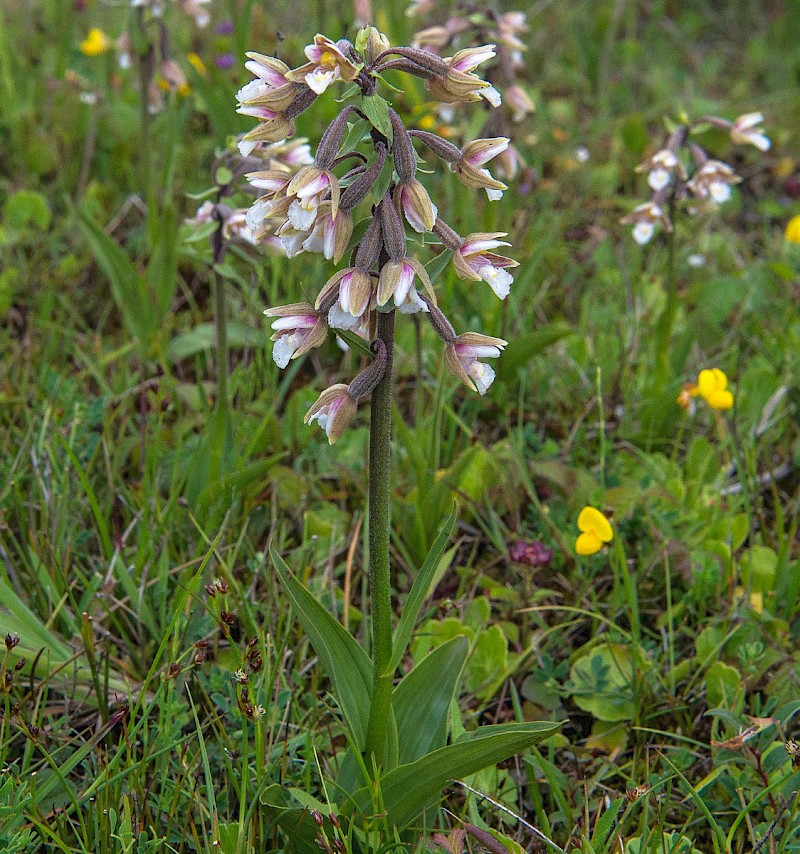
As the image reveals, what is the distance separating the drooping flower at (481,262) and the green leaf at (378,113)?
9.3 inches

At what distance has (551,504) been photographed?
258 cm

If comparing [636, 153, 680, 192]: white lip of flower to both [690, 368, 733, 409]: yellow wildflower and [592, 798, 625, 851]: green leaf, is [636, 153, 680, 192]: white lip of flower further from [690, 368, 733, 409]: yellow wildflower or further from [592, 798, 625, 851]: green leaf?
[592, 798, 625, 851]: green leaf

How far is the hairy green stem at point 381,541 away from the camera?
5.05 feet

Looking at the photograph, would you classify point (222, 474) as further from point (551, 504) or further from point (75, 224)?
point (75, 224)

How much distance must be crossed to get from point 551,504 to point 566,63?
3828 millimetres

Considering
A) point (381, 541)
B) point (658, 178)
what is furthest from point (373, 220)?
point (658, 178)

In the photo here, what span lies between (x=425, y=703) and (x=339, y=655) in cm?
22

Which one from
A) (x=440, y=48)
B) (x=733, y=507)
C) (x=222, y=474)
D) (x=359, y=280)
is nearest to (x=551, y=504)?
(x=733, y=507)

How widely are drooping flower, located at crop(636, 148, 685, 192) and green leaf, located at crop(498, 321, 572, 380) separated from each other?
51 cm

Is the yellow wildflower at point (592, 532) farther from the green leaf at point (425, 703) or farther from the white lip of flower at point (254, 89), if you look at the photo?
the white lip of flower at point (254, 89)

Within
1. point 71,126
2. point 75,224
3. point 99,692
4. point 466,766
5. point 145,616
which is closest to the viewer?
point 466,766

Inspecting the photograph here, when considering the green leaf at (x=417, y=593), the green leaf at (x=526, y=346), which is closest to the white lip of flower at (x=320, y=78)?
the green leaf at (x=417, y=593)

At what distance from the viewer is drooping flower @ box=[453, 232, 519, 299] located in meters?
1.52

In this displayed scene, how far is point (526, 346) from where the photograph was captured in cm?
283
